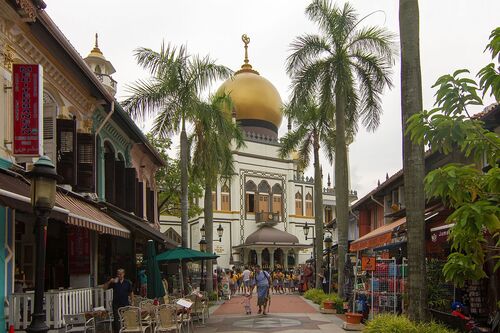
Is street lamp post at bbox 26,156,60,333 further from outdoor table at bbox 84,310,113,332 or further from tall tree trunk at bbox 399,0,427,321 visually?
tall tree trunk at bbox 399,0,427,321

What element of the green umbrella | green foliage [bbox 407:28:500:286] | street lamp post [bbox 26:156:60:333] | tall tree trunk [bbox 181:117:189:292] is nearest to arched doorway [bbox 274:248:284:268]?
tall tree trunk [bbox 181:117:189:292]

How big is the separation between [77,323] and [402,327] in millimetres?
6401

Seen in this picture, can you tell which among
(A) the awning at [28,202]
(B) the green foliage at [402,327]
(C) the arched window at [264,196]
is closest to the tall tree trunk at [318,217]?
(A) the awning at [28,202]

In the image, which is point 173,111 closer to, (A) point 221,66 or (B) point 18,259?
(A) point 221,66

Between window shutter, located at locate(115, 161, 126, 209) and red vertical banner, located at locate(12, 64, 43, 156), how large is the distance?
994cm

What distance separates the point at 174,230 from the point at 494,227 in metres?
49.1

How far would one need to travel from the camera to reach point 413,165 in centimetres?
1194

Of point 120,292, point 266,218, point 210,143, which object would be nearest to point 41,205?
Answer: point 120,292

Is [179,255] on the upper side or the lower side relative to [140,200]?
lower

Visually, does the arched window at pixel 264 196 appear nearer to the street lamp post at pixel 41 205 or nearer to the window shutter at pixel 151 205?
the window shutter at pixel 151 205

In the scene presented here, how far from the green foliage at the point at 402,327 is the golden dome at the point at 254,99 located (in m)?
46.5

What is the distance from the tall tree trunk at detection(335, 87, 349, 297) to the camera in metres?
22.3

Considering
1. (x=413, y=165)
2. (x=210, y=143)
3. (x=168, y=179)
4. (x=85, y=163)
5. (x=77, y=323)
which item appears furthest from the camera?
(x=168, y=179)

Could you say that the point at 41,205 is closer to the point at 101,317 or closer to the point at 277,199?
the point at 101,317
